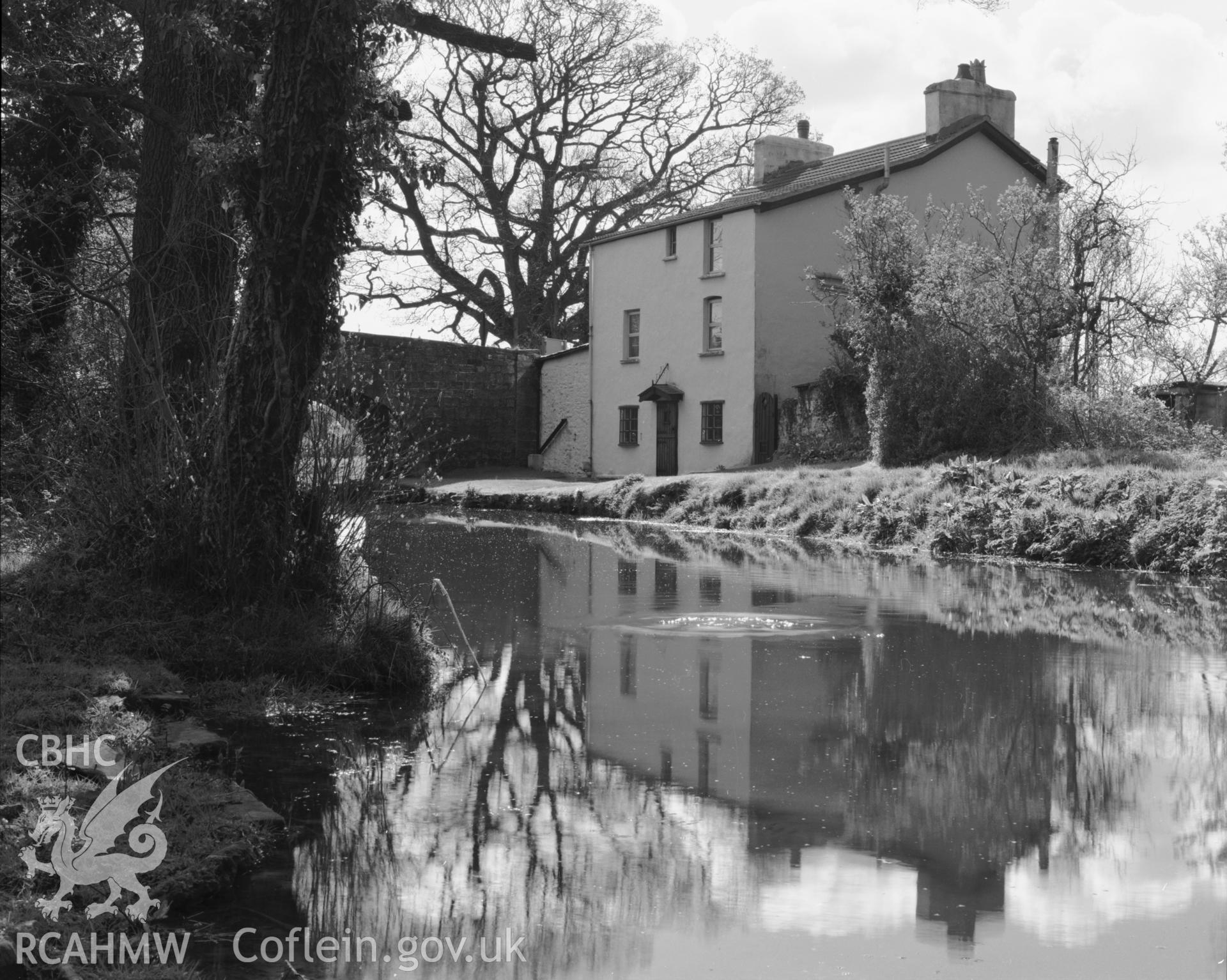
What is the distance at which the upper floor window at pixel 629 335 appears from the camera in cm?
3972

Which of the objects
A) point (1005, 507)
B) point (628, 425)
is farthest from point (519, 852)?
point (628, 425)

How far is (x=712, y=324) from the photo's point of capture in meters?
36.6

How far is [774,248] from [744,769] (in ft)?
95.6

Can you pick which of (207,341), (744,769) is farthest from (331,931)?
(207,341)

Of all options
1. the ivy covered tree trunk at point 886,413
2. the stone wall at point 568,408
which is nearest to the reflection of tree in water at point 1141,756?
the ivy covered tree trunk at point 886,413

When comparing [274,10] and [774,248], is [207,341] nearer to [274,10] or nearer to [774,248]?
[274,10]

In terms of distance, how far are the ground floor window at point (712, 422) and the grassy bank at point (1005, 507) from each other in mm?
7318

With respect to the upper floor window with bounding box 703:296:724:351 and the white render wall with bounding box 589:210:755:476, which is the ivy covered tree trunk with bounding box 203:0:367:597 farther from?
the upper floor window with bounding box 703:296:724:351

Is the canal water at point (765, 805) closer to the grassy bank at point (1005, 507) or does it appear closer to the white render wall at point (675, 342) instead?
the grassy bank at point (1005, 507)

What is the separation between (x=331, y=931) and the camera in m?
4.64

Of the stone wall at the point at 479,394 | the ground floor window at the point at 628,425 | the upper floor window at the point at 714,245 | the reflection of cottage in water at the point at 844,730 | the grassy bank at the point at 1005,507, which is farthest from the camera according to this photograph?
the stone wall at the point at 479,394

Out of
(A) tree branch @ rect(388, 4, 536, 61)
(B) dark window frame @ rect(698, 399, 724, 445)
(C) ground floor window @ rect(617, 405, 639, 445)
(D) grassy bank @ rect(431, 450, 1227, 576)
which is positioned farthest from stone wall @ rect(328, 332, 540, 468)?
(A) tree branch @ rect(388, 4, 536, 61)

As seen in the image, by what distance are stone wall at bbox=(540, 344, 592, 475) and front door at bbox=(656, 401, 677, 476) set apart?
11.5ft

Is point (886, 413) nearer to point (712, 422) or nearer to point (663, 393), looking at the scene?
point (712, 422)
